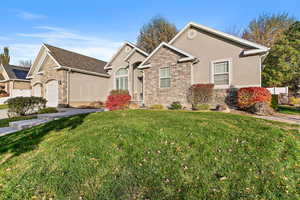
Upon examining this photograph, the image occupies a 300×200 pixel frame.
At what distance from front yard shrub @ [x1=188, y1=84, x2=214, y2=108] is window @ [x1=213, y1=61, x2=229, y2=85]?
0.70m

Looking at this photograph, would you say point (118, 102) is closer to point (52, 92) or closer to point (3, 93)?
point (52, 92)

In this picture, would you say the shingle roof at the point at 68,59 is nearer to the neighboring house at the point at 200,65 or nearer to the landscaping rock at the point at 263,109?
the neighboring house at the point at 200,65

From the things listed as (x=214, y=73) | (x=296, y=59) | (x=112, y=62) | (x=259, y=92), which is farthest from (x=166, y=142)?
(x=296, y=59)

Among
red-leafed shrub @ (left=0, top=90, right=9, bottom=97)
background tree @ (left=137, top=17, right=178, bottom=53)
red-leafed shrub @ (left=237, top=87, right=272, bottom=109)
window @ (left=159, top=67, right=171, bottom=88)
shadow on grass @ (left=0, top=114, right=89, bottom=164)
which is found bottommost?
shadow on grass @ (left=0, top=114, right=89, bottom=164)

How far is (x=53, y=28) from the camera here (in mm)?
14430

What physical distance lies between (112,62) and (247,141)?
49.4 ft

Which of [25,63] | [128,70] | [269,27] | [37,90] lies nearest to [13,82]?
[37,90]

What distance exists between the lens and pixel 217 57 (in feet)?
32.6

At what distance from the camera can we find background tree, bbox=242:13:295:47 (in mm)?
19783

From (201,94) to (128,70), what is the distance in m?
8.22

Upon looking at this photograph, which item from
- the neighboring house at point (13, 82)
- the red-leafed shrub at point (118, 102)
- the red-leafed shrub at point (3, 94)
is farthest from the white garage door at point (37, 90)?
the red-leafed shrub at point (118, 102)

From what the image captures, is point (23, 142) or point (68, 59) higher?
point (68, 59)

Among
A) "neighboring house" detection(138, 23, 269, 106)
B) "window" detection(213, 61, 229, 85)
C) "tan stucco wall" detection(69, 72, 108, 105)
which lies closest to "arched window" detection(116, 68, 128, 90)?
"tan stucco wall" detection(69, 72, 108, 105)

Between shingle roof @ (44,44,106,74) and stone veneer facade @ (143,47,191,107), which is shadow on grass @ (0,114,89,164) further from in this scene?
shingle roof @ (44,44,106,74)
